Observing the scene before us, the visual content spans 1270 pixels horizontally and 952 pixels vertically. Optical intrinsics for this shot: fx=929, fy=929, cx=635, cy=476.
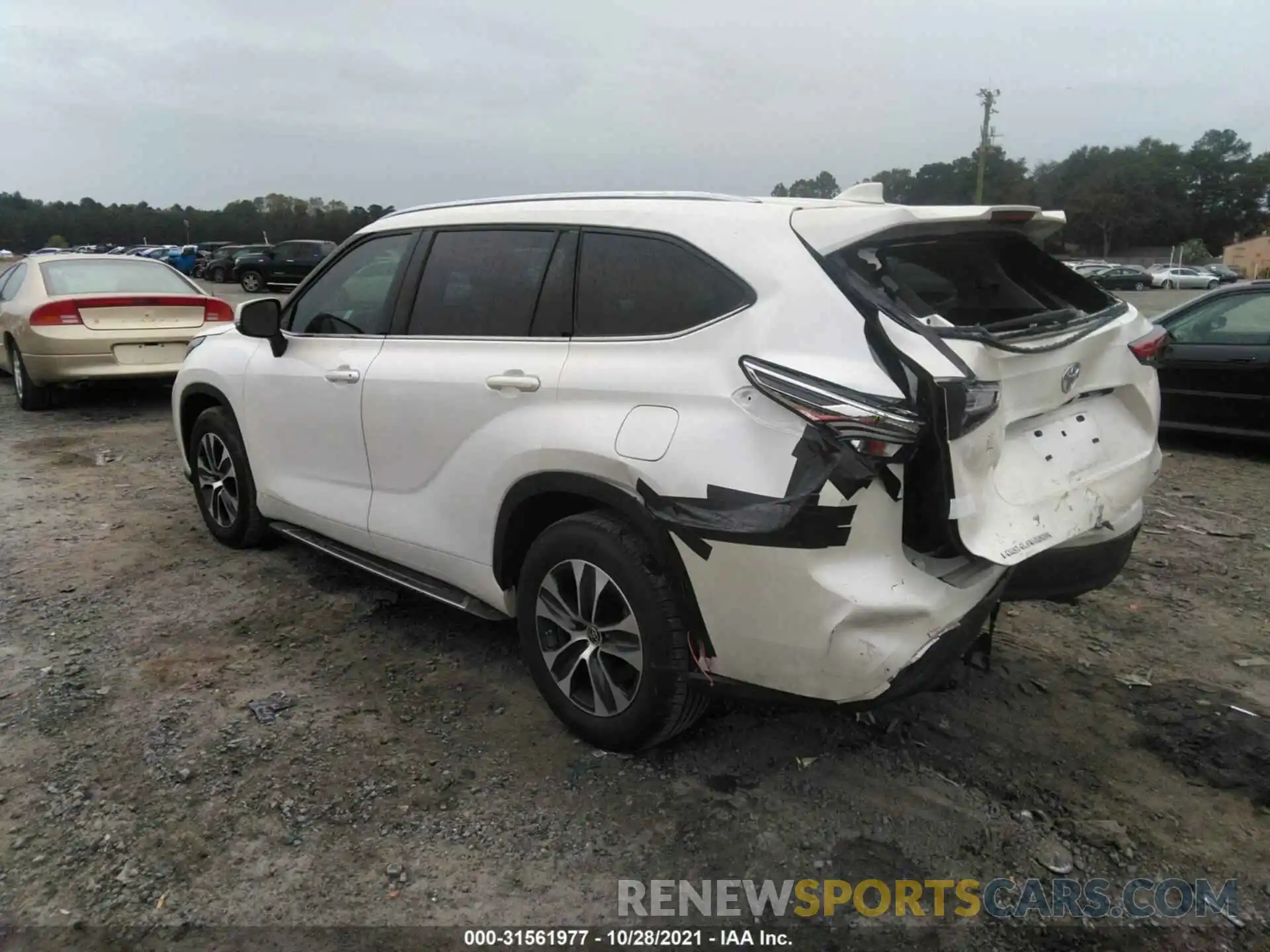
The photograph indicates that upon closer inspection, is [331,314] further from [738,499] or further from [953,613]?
[953,613]

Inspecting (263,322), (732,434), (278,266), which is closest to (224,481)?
(263,322)

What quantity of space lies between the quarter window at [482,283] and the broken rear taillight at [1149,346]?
209 cm

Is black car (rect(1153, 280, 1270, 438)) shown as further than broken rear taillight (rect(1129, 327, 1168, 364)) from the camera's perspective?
Yes

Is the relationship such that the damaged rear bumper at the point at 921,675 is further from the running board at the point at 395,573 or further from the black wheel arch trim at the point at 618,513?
the running board at the point at 395,573

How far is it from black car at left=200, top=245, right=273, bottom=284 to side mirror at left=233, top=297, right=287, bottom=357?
103 ft

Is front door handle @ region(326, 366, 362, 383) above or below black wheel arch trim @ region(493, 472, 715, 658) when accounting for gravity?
above

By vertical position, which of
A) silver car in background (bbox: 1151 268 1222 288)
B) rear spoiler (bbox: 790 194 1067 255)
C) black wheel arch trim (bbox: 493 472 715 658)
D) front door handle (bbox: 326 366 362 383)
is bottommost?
silver car in background (bbox: 1151 268 1222 288)

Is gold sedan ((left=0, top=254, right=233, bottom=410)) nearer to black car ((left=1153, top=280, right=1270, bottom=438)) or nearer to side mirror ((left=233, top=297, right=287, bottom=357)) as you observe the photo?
side mirror ((left=233, top=297, right=287, bottom=357))

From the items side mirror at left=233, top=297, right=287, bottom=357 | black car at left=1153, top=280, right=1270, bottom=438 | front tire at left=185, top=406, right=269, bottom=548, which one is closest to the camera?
side mirror at left=233, top=297, right=287, bottom=357

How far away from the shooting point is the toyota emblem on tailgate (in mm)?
2904

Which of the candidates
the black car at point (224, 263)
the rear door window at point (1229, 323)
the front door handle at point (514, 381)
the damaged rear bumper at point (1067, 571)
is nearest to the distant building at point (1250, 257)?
the black car at point (224, 263)

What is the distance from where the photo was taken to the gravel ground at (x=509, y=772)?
8.28 feet

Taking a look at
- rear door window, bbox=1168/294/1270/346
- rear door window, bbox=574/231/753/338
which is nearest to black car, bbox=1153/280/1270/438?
rear door window, bbox=1168/294/1270/346

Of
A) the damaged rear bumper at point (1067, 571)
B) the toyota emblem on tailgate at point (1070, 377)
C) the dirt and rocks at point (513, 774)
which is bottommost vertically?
the dirt and rocks at point (513, 774)
